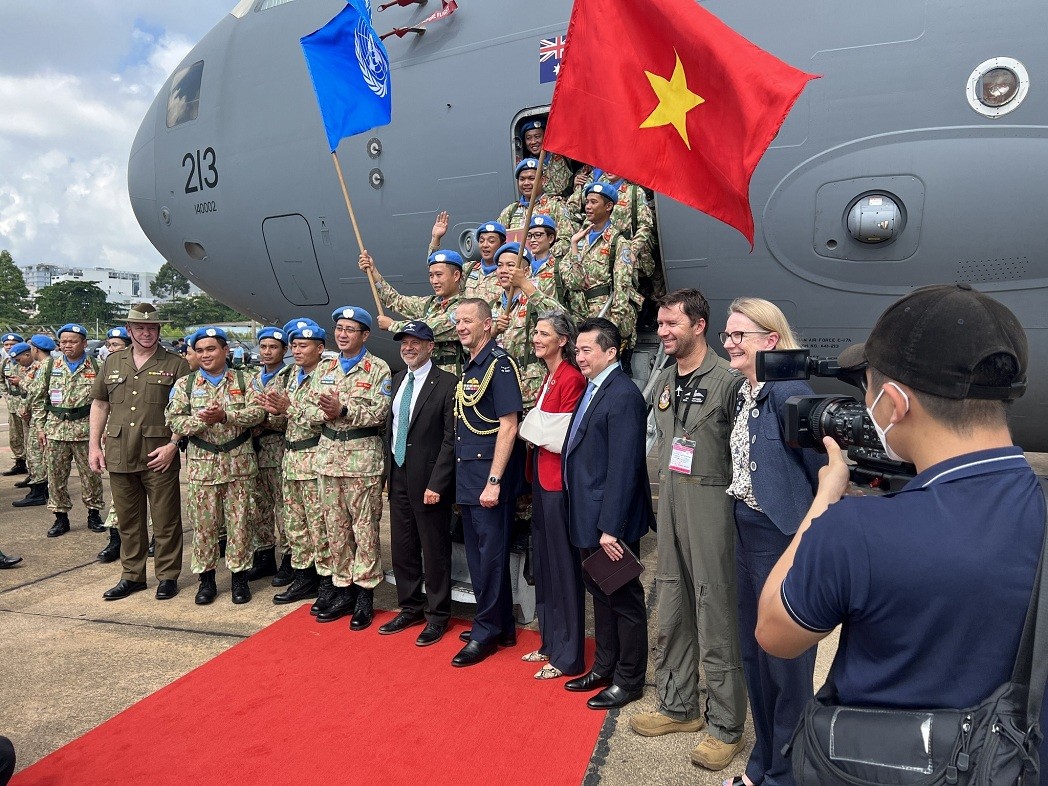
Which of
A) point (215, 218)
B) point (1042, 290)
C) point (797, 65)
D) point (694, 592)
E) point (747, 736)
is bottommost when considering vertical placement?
point (747, 736)

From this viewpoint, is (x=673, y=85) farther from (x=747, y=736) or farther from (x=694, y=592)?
(x=747, y=736)

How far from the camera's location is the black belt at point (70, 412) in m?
7.04

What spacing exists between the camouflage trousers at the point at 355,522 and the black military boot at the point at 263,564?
1209mm

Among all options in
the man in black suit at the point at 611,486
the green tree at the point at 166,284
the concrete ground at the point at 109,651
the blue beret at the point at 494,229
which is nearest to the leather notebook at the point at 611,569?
the man in black suit at the point at 611,486

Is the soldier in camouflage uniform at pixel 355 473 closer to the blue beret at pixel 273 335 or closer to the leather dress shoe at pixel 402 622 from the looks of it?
the leather dress shoe at pixel 402 622

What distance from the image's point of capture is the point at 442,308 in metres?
4.96

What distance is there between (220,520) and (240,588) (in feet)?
1.55

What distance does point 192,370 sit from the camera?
17.6 feet

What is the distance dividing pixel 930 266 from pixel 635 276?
166cm

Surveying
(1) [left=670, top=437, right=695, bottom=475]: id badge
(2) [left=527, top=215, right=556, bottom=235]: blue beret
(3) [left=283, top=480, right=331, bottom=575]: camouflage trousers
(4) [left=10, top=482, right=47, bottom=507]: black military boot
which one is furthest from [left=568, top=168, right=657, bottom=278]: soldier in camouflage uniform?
(4) [left=10, top=482, right=47, bottom=507]: black military boot

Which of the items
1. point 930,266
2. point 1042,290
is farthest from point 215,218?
point 1042,290

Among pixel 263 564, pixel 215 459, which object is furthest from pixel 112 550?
pixel 215 459

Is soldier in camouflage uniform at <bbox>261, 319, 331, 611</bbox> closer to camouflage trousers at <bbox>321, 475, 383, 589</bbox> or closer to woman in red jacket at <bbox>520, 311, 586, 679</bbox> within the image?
camouflage trousers at <bbox>321, 475, 383, 589</bbox>

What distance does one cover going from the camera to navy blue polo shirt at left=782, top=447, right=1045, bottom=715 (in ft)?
3.83
